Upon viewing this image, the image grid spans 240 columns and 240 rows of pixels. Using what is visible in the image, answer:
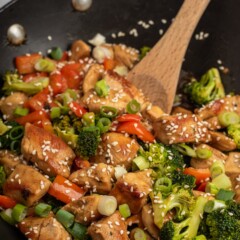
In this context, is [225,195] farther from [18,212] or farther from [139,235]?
[18,212]

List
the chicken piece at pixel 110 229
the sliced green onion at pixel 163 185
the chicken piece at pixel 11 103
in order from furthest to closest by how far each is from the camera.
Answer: the chicken piece at pixel 11 103 → the sliced green onion at pixel 163 185 → the chicken piece at pixel 110 229

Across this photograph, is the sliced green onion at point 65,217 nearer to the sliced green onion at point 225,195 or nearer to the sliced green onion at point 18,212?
the sliced green onion at point 18,212

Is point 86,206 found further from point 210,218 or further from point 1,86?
point 1,86

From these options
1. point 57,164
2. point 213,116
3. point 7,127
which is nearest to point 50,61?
point 7,127

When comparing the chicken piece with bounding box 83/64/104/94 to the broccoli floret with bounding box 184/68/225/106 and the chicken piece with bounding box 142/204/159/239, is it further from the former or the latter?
the chicken piece with bounding box 142/204/159/239

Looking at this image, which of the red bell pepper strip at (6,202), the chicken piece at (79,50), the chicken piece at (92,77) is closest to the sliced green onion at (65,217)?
the red bell pepper strip at (6,202)

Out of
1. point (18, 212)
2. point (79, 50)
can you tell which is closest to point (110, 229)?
point (18, 212)
